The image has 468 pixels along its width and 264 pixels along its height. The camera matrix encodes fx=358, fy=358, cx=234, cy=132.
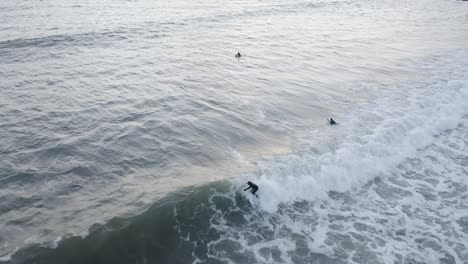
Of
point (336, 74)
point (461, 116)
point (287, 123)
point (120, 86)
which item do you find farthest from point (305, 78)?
point (120, 86)

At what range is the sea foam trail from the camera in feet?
40.7

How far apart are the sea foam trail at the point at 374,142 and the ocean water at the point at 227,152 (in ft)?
0.24

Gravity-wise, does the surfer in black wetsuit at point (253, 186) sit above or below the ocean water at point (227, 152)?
above

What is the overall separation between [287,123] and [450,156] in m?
6.86

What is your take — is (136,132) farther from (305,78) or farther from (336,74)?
(336,74)

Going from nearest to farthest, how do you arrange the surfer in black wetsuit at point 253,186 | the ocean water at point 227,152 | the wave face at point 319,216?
the wave face at point 319,216 < the ocean water at point 227,152 < the surfer in black wetsuit at point 253,186

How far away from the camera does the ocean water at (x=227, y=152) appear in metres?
10.1

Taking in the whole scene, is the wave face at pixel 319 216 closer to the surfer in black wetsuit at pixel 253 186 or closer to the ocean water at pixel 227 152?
the ocean water at pixel 227 152

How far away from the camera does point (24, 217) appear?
34.0 feet

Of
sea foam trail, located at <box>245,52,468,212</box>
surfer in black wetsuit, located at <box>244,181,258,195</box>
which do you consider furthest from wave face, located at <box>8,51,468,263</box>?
surfer in black wetsuit, located at <box>244,181,258,195</box>

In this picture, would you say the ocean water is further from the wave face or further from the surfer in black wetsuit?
the surfer in black wetsuit

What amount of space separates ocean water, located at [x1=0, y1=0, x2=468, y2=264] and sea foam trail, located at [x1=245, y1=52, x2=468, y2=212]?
0.24 feet

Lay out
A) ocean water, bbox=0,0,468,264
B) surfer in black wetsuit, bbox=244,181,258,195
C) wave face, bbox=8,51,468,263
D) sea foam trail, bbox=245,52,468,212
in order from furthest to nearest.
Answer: sea foam trail, bbox=245,52,468,212
surfer in black wetsuit, bbox=244,181,258,195
ocean water, bbox=0,0,468,264
wave face, bbox=8,51,468,263

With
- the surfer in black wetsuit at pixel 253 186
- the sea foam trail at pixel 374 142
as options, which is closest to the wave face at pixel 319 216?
the sea foam trail at pixel 374 142
